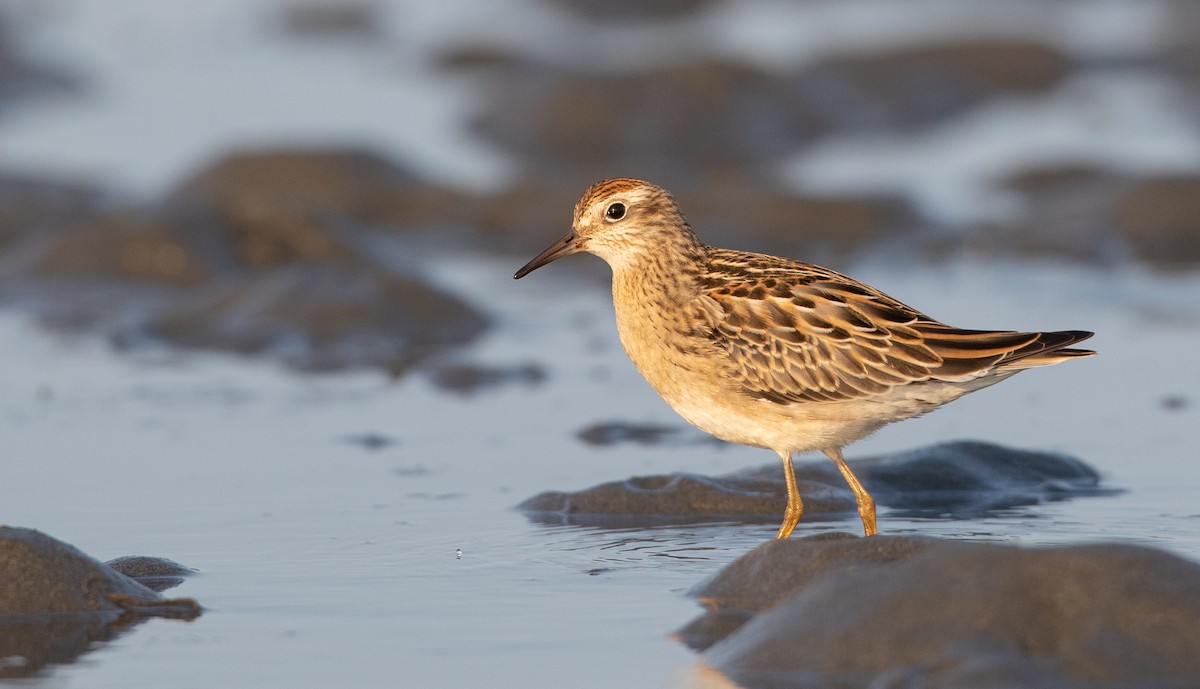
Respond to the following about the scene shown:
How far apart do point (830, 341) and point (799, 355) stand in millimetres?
147

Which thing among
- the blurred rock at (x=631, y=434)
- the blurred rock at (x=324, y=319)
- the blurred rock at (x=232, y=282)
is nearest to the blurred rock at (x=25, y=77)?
the blurred rock at (x=232, y=282)

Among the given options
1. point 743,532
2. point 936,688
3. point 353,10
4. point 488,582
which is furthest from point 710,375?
point 353,10

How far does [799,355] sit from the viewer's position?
8094mm

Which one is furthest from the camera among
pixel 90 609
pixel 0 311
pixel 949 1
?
pixel 949 1

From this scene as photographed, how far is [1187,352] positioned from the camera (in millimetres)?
11859

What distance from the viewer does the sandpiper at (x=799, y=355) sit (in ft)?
Answer: 26.1

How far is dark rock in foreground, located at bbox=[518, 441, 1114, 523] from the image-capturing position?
877 cm

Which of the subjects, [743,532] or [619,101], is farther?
[619,101]

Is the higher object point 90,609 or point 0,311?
point 0,311

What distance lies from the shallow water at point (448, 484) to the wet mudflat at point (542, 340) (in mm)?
31

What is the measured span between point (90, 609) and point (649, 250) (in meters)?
3.10

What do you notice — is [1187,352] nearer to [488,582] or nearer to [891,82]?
[488,582]

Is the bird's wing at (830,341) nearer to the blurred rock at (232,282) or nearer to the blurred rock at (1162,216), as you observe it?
the blurred rock at (232,282)

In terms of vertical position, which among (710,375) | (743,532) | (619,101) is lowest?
(743,532)
